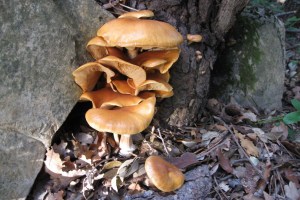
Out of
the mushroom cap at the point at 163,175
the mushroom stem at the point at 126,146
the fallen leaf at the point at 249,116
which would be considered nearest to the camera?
the mushroom cap at the point at 163,175

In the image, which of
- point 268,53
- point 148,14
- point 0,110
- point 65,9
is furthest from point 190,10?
point 0,110

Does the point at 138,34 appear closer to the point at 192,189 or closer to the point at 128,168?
the point at 128,168

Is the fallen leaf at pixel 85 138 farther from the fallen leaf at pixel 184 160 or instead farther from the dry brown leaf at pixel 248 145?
the dry brown leaf at pixel 248 145

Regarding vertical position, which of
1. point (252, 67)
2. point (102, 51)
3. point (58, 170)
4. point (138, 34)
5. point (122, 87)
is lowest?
point (58, 170)

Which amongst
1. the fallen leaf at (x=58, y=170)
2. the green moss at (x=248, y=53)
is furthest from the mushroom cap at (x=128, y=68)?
the green moss at (x=248, y=53)

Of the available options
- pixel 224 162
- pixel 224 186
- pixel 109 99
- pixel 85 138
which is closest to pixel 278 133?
pixel 224 162

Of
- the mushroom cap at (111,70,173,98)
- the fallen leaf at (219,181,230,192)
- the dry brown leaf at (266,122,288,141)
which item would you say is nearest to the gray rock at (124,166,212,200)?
the fallen leaf at (219,181,230,192)

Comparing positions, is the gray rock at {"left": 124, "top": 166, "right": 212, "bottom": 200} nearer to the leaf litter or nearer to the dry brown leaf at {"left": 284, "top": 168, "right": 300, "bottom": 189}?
the leaf litter
